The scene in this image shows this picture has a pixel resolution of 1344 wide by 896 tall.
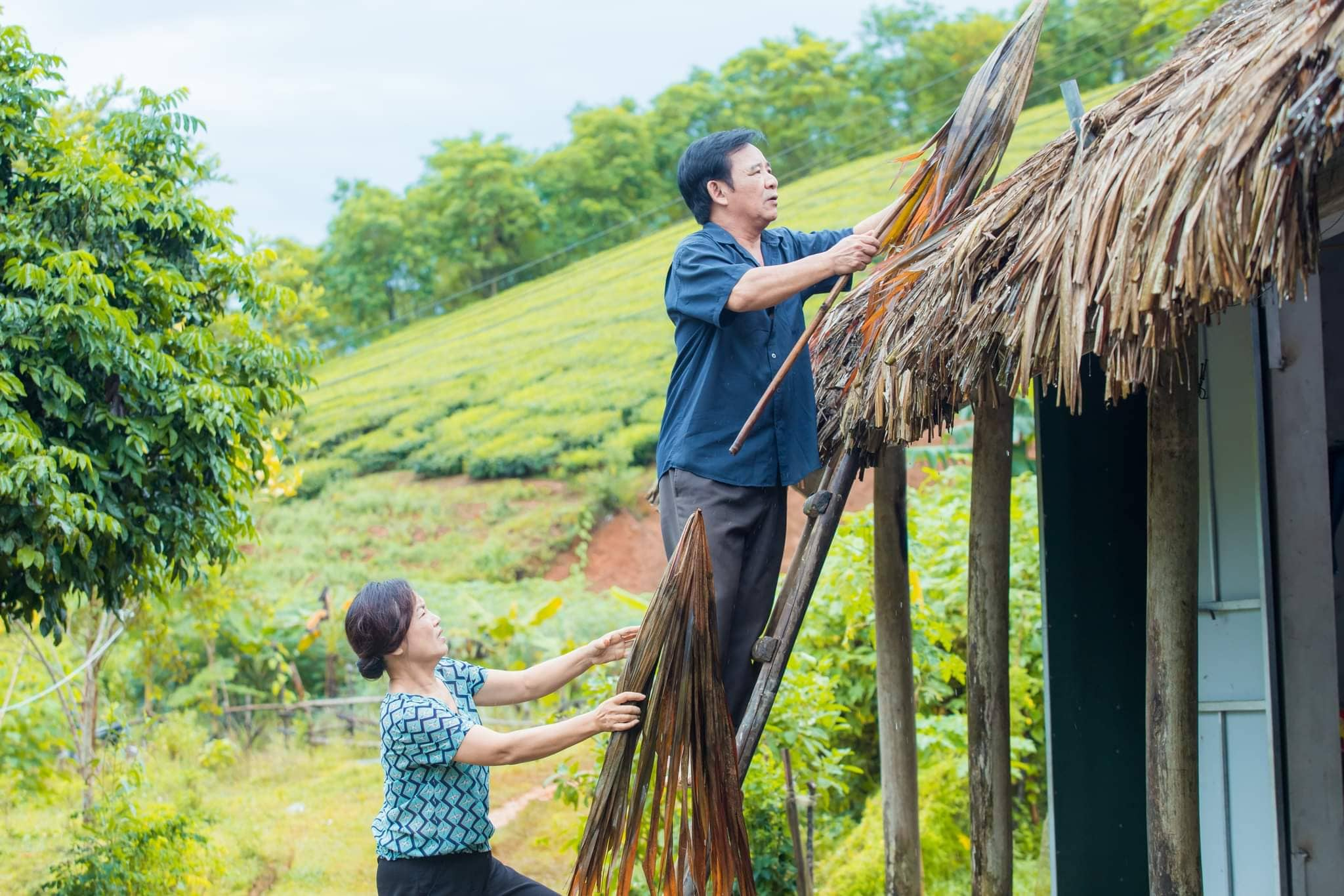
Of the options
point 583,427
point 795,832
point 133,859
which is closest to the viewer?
point 795,832

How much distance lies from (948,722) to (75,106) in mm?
6544

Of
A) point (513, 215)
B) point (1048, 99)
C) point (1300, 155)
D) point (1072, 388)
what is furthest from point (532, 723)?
point (1048, 99)

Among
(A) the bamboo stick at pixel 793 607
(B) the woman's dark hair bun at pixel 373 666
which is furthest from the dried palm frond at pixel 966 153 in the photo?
(B) the woman's dark hair bun at pixel 373 666

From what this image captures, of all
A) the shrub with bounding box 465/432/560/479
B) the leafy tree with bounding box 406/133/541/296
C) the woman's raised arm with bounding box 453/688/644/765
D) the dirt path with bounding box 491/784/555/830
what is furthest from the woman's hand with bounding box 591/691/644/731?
the leafy tree with bounding box 406/133/541/296

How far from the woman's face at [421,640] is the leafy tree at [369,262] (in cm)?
2926

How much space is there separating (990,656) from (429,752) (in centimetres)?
213

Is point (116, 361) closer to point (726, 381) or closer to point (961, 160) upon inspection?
point (726, 381)

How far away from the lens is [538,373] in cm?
2403

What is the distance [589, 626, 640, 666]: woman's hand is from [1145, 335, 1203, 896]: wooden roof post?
1189 mm

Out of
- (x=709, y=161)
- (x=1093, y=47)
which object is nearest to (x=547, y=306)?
(x=1093, y=47)

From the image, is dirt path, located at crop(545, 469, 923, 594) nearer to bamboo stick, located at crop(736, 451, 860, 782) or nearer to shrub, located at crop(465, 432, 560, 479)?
shrub, located at crop(465, 432, 560, 479)

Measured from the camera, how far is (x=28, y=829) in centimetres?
709

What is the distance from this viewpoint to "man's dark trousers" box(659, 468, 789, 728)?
2.83 meters

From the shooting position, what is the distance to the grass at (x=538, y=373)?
66.4 ft
